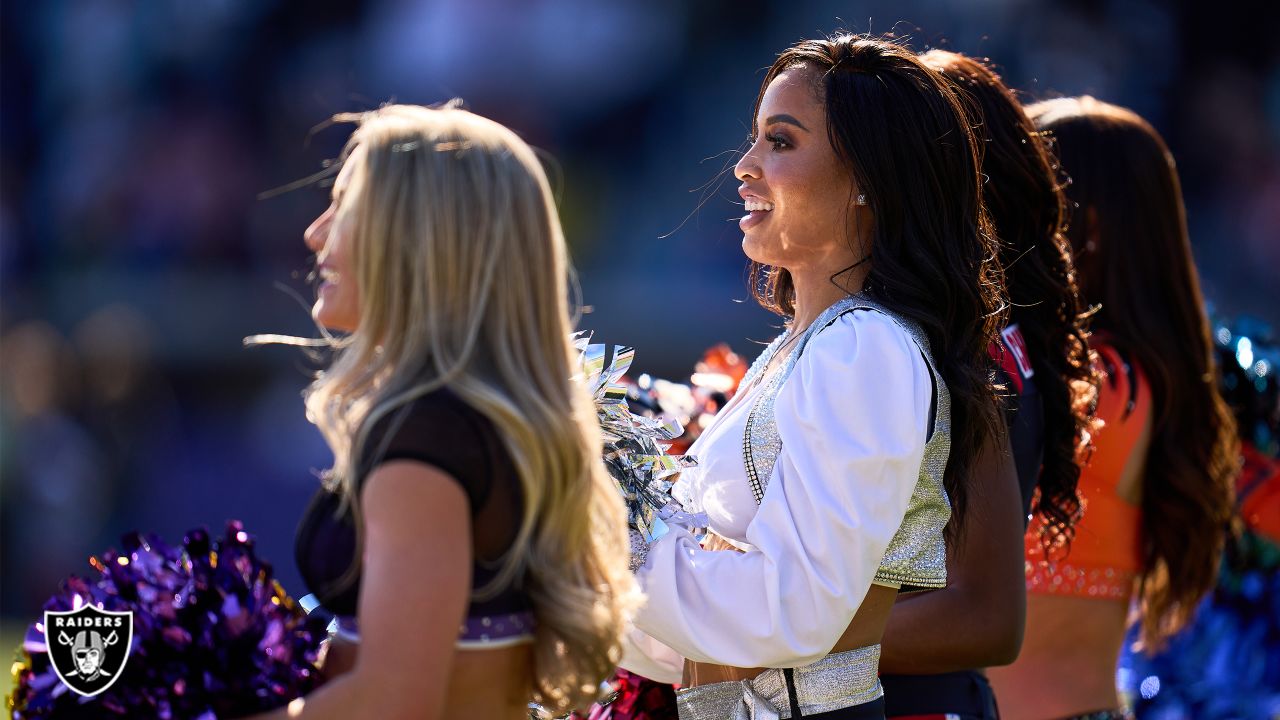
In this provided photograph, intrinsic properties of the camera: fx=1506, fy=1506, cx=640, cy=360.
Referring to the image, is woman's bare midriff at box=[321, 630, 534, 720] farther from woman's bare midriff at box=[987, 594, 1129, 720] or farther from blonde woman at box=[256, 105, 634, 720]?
woman's bare midriff at box=[987, 594, 1129, 720]

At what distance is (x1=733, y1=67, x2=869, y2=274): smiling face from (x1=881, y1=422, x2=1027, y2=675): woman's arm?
1.31 feet

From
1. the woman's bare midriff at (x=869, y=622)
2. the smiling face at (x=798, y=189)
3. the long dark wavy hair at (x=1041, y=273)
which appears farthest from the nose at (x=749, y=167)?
the woman's bare midriff at (x=869, y=622)

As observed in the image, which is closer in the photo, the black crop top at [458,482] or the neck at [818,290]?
the black crop top at [458,482]

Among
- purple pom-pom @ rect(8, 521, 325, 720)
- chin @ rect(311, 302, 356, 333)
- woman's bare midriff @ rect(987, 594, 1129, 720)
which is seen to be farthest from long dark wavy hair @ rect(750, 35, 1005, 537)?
purple pom-pom @ rect(8, 521, 325, 720)

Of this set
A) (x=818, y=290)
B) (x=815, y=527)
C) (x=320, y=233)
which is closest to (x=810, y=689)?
(x=815, y=527)

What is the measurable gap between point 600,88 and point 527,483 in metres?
9.31

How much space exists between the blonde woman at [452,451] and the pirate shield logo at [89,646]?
22 centimetres

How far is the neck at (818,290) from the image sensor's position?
2305 mm

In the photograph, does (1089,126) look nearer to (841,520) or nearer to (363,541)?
(841,520)

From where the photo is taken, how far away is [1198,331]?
3.14 meters

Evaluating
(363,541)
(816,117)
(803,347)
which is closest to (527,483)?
(363,541)

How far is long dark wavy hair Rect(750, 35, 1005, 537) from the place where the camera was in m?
2.21

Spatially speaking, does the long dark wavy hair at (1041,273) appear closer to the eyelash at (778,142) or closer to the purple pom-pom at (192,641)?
the eyelash at (778,142)

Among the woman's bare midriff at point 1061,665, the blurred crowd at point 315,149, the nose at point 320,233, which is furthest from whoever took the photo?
the blurred crowd at point 315,149
